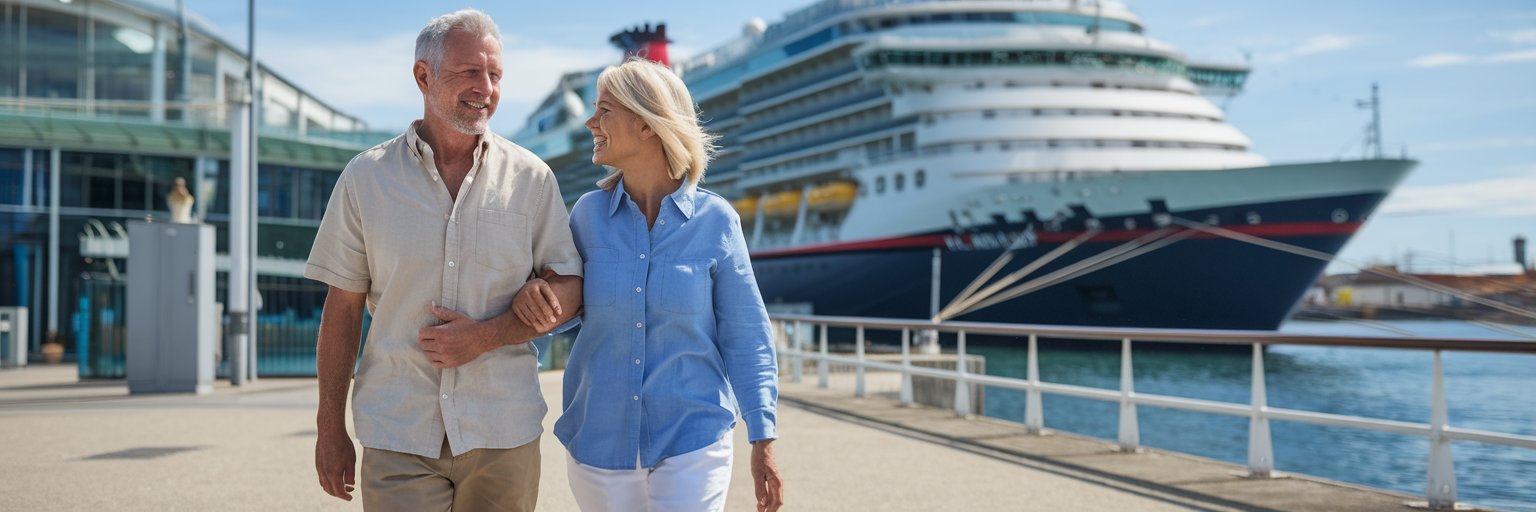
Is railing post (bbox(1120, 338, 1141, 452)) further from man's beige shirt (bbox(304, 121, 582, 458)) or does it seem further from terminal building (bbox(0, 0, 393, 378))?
terminal building (bbox(0, 0, 393, 378))

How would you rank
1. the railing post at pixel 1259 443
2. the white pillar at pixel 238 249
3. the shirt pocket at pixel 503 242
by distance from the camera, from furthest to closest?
the white pillar at pixel 238 249, the railing post at pixel 1259 443, the shirt pocket at pixel 503 242

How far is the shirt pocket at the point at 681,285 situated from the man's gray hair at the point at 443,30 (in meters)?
0.59

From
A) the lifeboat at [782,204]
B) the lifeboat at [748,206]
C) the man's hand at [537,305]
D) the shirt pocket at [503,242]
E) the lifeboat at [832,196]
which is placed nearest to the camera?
the man's hand at [537,305]

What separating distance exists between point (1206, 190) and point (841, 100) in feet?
39.7

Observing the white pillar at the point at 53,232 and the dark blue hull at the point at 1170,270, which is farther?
the dark blue hull at the point at 1170,270

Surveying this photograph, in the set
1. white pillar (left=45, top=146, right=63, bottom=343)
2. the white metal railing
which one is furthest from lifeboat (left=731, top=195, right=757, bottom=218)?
the white metal railing

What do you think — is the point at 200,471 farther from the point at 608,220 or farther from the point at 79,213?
the point at 79,213

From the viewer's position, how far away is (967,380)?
10719 mm

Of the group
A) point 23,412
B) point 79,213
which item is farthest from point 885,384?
point 79,213

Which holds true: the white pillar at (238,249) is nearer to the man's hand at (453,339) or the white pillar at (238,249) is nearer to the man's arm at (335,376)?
the man's arm at (335,376)

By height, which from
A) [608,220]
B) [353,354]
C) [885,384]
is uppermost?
[608,220]

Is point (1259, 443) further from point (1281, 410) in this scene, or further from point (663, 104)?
point (663, 104)

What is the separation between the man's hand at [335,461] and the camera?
2.69 metres

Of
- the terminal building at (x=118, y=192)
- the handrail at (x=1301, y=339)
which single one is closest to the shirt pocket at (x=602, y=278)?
the handrail at (x=1301, y=339)
